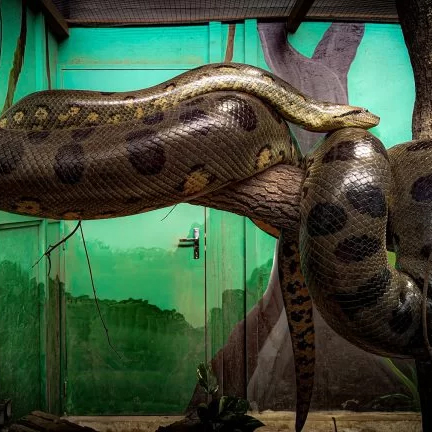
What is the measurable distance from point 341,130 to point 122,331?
137 inches

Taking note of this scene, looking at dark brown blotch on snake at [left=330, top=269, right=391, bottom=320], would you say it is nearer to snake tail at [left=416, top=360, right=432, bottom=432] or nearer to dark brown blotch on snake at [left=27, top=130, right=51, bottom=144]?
snake tail at [left=416, top=360, right=432, bottom=432]

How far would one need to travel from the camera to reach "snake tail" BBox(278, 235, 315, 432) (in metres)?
2.64

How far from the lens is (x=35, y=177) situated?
1.79m

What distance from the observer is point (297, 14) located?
454 cm

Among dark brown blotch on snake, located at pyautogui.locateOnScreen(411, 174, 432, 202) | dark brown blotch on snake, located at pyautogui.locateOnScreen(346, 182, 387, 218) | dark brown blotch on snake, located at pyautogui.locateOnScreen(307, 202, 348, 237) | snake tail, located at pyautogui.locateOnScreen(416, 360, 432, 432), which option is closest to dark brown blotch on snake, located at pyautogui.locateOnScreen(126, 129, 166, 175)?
dark brown blotch on snake, located at pyautogui.locateOnScreen(307, 202, 348, 237)

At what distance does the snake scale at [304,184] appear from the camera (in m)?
1.66

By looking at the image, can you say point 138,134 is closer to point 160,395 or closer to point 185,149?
point 185,149

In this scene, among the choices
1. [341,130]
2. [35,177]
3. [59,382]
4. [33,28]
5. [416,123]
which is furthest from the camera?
[59,382]

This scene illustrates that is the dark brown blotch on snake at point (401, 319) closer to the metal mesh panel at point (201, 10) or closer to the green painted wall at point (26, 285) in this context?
the green painted wall at point (26, 285)

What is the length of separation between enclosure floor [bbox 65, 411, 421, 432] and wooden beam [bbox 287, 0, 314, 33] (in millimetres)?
3861

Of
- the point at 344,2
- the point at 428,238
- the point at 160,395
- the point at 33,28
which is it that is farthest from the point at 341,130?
the point at 160,395

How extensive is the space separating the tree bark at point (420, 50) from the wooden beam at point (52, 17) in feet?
10.7

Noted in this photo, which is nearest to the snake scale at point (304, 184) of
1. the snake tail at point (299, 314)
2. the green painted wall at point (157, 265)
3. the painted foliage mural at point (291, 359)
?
the snake tail at point (299, 314)

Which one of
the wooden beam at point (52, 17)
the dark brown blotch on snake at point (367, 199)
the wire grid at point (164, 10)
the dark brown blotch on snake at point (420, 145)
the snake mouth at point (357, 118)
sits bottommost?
the dark brown blotch on snake at point (367, 199)
